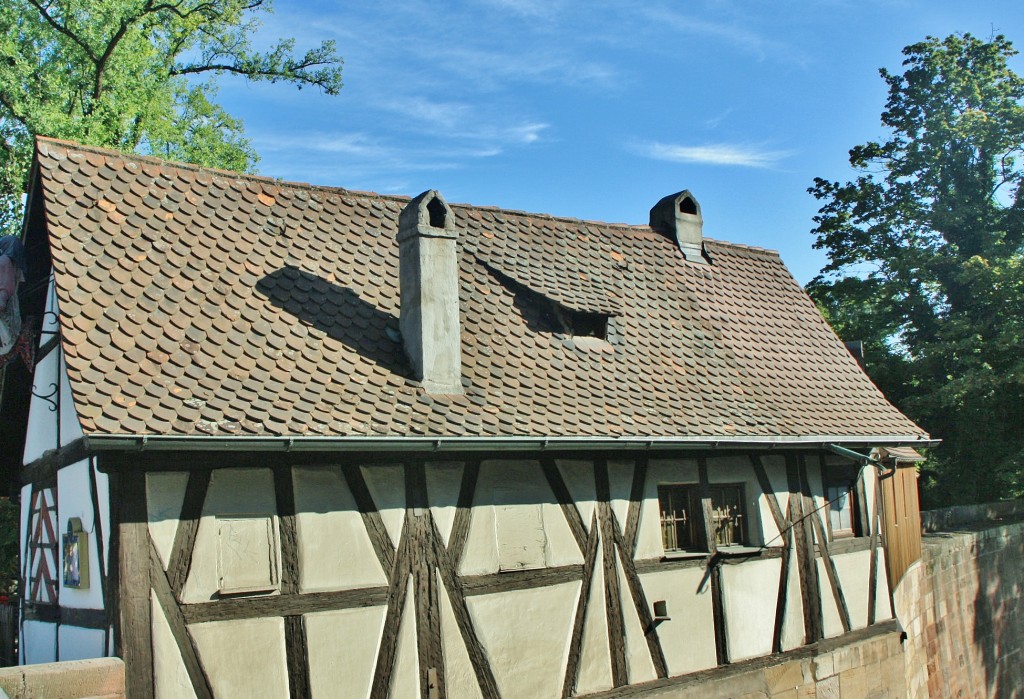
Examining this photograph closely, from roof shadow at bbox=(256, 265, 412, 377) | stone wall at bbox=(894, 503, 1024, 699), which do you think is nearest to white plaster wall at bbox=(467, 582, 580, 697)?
roof shadow at bbox=(256, 265, 412, 377)

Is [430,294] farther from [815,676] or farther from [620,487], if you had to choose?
[815,676]

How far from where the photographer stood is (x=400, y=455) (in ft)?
29.3

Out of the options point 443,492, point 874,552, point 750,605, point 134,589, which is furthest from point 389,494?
point 874,552

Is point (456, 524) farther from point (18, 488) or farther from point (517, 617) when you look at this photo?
point (18, 488)

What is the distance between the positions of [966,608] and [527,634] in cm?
1081

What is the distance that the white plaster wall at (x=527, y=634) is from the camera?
30.0 ft

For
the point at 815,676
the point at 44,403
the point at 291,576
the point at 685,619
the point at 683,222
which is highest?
the point at 683,222

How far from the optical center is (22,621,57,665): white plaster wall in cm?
958

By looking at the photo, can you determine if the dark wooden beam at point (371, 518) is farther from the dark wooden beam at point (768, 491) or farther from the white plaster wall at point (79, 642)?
the dark wooden beam at point (768, 491)

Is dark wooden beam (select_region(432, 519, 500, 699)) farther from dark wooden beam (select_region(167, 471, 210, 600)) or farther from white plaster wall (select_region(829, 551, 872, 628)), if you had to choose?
white plaster wall (select_region(829, 551, 872, 628))

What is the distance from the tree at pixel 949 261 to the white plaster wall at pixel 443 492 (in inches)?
700

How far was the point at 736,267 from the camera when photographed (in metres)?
14.9

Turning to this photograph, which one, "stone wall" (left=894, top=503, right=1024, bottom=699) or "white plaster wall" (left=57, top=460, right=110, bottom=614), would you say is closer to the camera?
"white plaster wall" (left=57, top=460, right=110, bottom=614)

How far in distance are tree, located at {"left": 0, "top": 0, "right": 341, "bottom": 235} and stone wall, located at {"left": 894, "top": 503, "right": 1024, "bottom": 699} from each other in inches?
614
